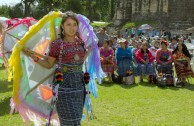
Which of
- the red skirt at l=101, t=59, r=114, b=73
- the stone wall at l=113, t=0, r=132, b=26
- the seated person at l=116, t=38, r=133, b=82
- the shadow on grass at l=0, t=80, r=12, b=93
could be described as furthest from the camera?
the stone wall at l=113, t=0, r=132, b=26

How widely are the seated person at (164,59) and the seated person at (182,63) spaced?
248 mm

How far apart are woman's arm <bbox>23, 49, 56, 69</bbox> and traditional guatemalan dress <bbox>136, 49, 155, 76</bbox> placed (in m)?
7.24

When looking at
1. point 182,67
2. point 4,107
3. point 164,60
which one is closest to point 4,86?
point 4,107

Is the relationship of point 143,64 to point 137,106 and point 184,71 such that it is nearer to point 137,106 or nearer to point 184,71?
point 184,71

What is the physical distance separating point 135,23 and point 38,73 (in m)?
31.4

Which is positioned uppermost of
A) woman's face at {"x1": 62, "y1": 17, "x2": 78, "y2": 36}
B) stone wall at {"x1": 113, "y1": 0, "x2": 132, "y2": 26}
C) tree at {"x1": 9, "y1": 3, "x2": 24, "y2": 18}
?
woman's face at {"x1": 62, "y1": 17, "x2": 78, "y2": 36}

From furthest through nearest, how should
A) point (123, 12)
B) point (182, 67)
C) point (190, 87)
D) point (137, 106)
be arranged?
point (123, 12), point (182, 67), point (190, 87), point (137, 106)

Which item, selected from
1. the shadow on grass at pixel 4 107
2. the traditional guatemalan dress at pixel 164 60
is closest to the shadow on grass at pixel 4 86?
the shadow on grass at pixel 4 107

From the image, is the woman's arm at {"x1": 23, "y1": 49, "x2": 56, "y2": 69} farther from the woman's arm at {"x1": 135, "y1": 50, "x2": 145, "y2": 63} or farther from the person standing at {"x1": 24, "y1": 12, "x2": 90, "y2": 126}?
the woman's arm at {"x1": 135, "y1": 50, "x2": 145, "y2": 63}

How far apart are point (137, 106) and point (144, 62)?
3.74 metres


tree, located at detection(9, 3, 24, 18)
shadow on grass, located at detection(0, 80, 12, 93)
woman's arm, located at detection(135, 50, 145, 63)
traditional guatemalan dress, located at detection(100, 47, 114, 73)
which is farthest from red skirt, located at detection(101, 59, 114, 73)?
tree, located at detection(9, 3, 24, 18)

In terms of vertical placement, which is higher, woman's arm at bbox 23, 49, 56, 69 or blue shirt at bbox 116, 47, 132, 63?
woman's arm at bbox 23, 49, 56, 69

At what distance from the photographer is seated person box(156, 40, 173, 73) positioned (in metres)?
10.9

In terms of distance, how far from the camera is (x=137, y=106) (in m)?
7.93
